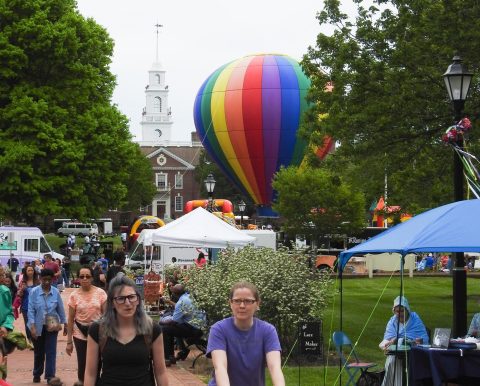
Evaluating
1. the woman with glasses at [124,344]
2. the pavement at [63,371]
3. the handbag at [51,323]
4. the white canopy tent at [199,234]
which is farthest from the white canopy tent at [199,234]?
the woman with glasses at [124,344]

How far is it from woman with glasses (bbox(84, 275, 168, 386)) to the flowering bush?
8.87 meters

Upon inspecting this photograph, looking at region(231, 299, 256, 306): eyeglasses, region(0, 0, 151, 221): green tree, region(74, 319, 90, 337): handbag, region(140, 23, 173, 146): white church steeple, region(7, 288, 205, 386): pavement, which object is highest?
region(140, 23, 173, 146): white church steeple

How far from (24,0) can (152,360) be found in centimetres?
3582

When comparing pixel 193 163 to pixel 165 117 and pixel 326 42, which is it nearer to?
pixel 165 117

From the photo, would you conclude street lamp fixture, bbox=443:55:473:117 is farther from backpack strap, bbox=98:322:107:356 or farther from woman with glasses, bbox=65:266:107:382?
backpack strap, bbox=98:322:107:356

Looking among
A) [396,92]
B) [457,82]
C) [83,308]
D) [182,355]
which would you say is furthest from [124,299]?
[396,92]

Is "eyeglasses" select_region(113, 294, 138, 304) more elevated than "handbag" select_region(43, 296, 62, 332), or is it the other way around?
"eyeglasses" select_region(113, 294, 138, 304)

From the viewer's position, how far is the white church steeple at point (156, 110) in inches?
5896

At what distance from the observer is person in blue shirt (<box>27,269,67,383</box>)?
42.2 feet

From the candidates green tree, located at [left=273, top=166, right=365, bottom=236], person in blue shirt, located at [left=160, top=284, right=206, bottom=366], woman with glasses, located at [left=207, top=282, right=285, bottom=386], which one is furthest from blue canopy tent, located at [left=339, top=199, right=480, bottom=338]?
green tree, located at [left=273, top=166, right=365, bottom=236]

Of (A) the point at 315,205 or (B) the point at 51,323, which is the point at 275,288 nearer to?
(B) the point at 51,323

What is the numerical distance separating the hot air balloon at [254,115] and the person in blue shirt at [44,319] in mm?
43947

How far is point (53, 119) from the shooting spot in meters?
40.7

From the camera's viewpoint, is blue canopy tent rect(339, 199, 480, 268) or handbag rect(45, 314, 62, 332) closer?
blue canopy tent rect(339, 199, 480, 268)
